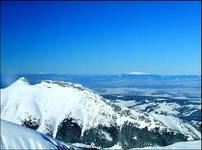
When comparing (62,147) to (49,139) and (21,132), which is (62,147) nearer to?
(49,139)

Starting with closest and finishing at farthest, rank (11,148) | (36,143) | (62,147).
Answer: (11,148) → (36,143) → (62,147)

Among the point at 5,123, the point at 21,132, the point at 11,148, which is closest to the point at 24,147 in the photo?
the point at 11,148

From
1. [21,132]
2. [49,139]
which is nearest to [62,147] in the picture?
[49,139]

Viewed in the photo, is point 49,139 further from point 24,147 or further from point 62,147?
point 24,147

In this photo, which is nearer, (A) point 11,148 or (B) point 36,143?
(A) point 11,148

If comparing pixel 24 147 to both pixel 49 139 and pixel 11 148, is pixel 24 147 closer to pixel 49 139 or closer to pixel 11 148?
pixel 11 148

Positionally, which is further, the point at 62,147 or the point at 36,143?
the point at 62,147

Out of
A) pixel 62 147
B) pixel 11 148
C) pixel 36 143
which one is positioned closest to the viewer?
pixel 11 148

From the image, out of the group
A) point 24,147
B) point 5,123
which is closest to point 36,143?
point 24,147
